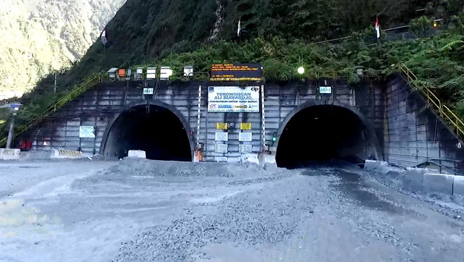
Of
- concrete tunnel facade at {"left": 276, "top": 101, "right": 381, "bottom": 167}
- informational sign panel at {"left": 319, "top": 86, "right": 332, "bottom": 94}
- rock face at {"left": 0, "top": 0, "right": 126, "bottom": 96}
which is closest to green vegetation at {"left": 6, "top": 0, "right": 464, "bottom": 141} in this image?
informational sign panel at {"left": 319, "top": 86, "right": 332, "bottom": 94}

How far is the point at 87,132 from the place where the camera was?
22.7 meters

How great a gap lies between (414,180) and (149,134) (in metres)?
24.4

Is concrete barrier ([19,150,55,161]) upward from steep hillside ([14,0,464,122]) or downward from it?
downward

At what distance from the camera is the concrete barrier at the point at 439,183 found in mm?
9280

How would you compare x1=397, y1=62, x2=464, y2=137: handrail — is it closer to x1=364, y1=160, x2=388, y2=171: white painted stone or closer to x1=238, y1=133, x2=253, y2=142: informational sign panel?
x1=364, y1=160, x2=388, y2=171: white painted stone

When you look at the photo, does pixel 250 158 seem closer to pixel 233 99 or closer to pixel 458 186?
pixel 233 99

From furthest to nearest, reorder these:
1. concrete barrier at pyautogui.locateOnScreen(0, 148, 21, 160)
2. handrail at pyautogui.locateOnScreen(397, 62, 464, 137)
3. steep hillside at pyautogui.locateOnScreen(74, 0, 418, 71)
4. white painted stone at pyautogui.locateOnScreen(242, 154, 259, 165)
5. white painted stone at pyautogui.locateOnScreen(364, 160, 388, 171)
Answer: steep hillside at pyautogui.locateOnScreen(74, 0, 418, 71) < concrete barrier at pyautogui.locateOnScreen(0, 148, 21, 160) < white painted stone at pyautogui.locateOnScreen(242, 154, 259, 165) < white painted stone at pyautogui.locateOnScreen(364, 160, 388, 171) < handrail at pyautogui.locateOnScreen(397, 62, 464, 137)

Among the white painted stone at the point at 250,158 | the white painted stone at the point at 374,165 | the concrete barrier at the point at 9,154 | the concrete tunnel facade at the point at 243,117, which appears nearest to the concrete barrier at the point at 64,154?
the concrete tunnel facade at the point at 243,117

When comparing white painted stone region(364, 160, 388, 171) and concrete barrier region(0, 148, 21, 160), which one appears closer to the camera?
white painted stone region(364, 160, 388, 171)

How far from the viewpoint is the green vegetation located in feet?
52.9

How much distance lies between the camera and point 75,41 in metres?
162

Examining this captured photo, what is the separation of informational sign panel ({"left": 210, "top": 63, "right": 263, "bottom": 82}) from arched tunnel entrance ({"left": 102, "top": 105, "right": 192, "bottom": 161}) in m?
4.27

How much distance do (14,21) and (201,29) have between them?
13501 cm

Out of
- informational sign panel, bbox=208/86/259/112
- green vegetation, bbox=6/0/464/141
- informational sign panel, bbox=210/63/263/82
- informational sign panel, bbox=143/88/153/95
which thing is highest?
green vegetation, bbox=6/0/464/141
